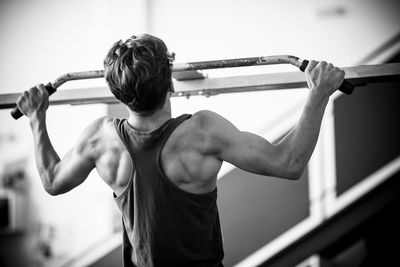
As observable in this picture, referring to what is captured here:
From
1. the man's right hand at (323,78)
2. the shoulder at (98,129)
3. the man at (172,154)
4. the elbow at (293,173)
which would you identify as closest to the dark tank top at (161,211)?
the man at (172,154)

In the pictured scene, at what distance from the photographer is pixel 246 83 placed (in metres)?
1.35

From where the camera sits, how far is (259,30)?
2.72 metres

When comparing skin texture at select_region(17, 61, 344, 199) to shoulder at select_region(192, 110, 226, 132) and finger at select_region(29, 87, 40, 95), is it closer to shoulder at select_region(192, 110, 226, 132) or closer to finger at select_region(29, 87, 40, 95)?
shoulder at select_region(192, 110, 226, 132)

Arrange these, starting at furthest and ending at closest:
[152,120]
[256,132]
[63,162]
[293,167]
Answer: [256,132] < [63,162] < [152,120] < [293,167]

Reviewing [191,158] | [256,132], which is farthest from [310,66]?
[256,132]

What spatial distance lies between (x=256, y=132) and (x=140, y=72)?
5.63ft

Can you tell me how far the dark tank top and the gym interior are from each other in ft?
4.71

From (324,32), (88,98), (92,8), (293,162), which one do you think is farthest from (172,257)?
(92,8)

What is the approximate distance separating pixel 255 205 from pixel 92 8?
1.99 m

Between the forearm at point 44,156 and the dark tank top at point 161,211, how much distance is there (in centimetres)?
32

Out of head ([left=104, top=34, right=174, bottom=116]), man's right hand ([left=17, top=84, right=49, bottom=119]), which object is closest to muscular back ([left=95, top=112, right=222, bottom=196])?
head ([left=104, top=34, right=174, bottom=116])

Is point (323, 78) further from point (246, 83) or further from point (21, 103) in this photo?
point (21, 103)

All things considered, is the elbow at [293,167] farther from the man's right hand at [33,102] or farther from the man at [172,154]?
the man's right hand at [33,102]

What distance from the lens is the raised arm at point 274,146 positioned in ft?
3.49
